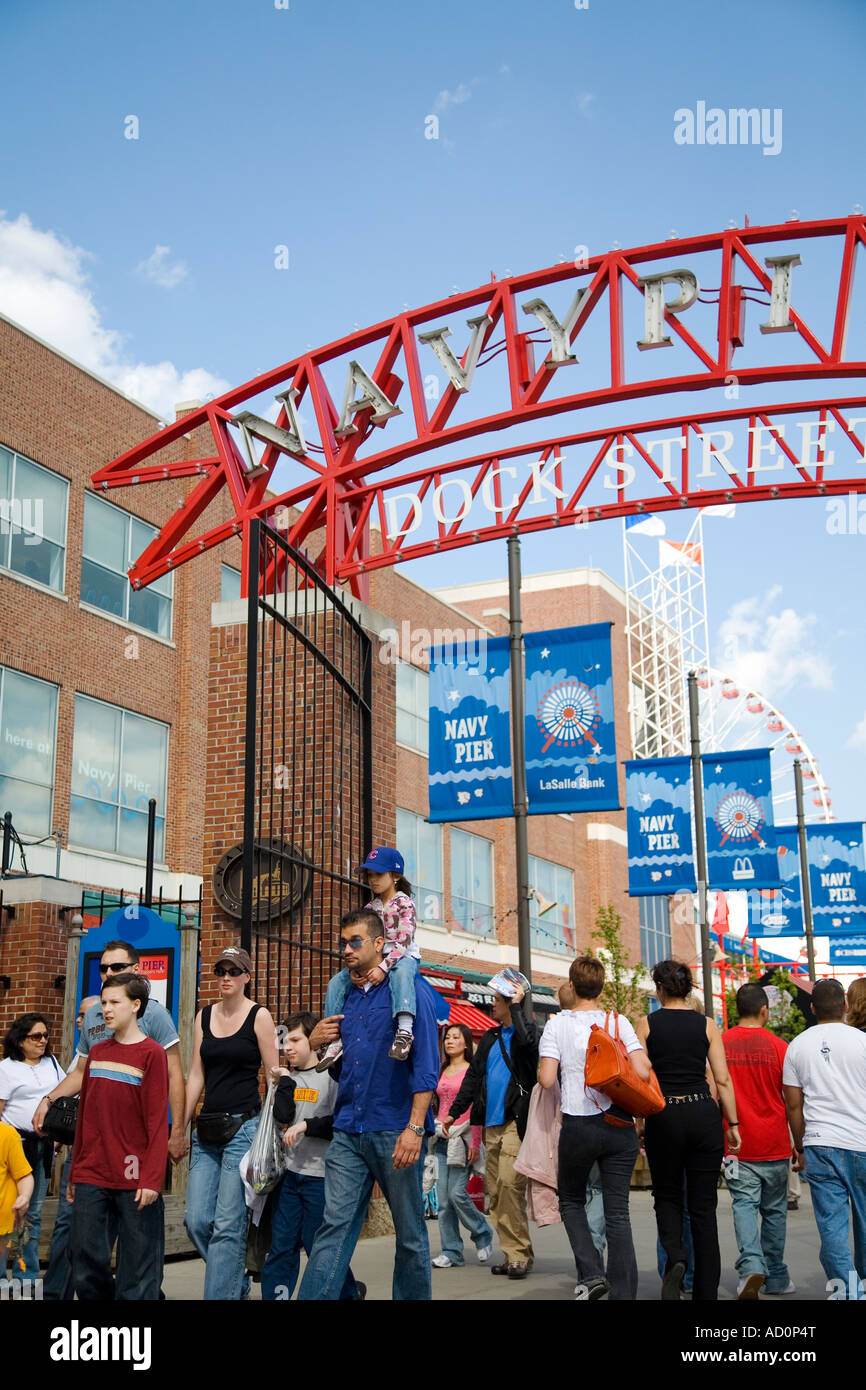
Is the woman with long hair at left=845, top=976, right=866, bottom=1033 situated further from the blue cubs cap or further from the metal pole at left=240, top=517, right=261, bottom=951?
the metal pole at left=240, top=517, right=261, bottom=951

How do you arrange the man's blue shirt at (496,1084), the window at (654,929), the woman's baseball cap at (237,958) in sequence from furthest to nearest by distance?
1. the window at (654,929)
2. the man's blue shirt at (496,1084)
3. the woman's baseball cap at (237,958)

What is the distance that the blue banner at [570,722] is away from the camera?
13.7 m

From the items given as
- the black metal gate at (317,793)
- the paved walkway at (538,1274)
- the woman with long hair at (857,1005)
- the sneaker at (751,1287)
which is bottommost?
the paved walkway at (538,1274)

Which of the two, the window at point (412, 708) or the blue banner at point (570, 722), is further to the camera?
the window at point (412, 708)

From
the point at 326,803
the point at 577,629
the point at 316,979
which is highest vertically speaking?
the point at 577,629

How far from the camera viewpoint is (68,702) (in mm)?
23047

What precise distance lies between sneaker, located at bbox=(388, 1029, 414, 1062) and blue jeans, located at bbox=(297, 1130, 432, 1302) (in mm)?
314

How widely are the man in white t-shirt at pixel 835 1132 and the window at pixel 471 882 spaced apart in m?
27.0

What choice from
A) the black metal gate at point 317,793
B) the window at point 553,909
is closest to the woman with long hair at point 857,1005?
the black metal gate at point 317,793

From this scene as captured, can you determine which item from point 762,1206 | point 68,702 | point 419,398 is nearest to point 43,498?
point 68,702

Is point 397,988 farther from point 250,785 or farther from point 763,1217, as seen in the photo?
point 763,1217

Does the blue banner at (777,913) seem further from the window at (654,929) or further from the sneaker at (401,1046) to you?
the sneaker at (401,1046)
